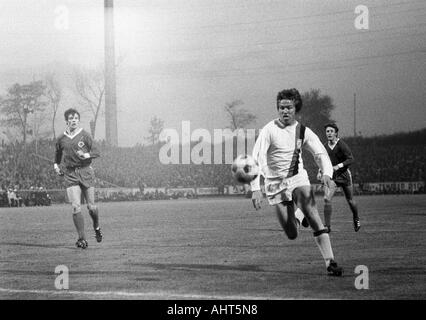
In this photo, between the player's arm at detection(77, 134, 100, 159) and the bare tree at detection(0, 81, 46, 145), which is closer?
the player's arm at detection(77, 134, 100, 159)

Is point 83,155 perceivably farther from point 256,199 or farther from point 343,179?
point 343,179

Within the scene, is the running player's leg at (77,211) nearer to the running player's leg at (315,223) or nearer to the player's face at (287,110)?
the running player's leg at (315,223)

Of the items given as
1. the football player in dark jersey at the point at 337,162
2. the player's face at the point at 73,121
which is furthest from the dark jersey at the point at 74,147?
the football player in dark jersey at the point at 337,162

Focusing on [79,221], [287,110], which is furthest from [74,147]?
[287,110]

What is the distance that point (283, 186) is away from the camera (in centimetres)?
962

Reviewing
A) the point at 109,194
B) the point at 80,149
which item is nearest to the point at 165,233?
the point at 80,149

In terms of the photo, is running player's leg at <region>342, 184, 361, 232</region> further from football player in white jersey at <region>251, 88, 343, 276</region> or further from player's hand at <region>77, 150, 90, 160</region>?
football player in white jersey at <region>251, 88, 343, 276</region>

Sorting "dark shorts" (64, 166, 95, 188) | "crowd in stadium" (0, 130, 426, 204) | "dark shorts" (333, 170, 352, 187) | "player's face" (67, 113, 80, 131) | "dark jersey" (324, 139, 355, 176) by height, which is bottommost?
"crowd in stadium" (0, 130, 426, 204)

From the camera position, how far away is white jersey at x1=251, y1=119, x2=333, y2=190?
9508mm

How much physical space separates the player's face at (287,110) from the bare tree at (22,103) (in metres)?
43.2

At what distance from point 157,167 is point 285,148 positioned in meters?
40.5

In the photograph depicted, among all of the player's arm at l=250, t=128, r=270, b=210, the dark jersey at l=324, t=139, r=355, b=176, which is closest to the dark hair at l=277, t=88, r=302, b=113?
the player's arm at l=250, t=128, r=270, b=210

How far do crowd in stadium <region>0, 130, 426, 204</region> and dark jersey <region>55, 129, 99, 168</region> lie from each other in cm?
2956
